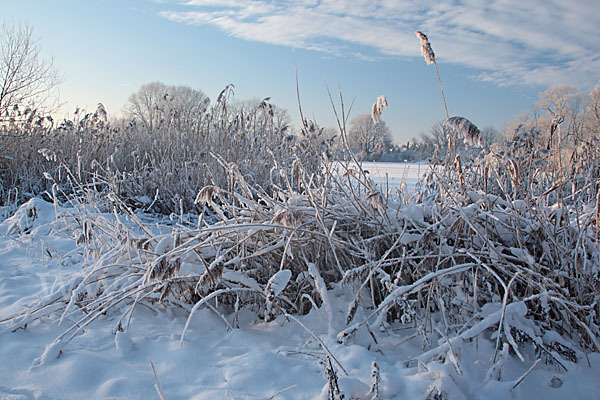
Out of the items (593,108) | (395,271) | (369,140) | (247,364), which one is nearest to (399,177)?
(593,108)

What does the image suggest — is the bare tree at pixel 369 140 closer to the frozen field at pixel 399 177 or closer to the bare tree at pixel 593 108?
the frozen field at pixel 399 177

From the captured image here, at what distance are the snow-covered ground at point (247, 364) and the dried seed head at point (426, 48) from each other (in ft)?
3.73

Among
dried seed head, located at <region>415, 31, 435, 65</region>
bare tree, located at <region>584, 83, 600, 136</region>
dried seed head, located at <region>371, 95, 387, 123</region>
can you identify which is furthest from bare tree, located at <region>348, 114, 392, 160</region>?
bare tree, located at <region>584, 83, 600, 136</region>

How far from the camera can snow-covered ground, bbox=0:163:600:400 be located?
1220mm

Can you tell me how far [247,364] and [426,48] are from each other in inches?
60.4

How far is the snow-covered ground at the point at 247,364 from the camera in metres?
1.22

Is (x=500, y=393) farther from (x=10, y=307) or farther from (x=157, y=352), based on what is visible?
(x=10, y=307)

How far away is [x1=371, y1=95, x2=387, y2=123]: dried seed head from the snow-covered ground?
818 millimetres

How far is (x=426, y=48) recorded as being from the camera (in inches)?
70.8

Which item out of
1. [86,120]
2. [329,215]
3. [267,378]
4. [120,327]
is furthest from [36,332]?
[86,120]

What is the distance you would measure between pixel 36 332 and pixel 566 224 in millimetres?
2285

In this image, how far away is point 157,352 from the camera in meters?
1.51

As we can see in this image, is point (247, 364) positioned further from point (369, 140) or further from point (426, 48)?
point (369, 140)

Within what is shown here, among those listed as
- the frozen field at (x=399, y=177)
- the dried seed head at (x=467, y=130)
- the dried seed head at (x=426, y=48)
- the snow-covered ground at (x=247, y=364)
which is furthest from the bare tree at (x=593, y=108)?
the snow-covered ground at (x=247, y=364)
